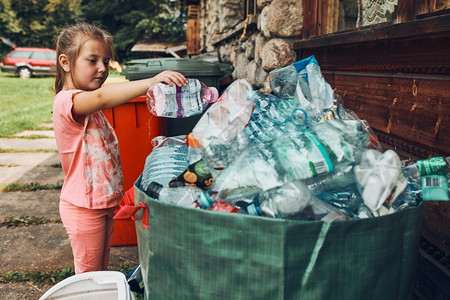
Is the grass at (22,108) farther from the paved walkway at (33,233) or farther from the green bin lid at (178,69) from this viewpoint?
the green bin lid at (178,69)

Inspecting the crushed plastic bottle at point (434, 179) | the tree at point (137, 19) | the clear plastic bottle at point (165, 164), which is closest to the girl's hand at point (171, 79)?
the clear plastic bottle at point (165, 164)

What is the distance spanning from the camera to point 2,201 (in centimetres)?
383

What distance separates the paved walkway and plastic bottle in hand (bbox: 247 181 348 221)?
74.4 inches

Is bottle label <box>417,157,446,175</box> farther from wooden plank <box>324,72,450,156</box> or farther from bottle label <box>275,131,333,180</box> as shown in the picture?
wooden plank <box>324,72,450,156</box>

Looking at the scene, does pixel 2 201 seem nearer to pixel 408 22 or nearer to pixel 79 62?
pixel 79 62

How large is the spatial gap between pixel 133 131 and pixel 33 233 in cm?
128

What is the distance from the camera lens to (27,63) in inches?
822

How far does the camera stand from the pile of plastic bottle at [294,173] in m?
1.11

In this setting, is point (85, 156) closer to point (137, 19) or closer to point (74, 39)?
point (74, 39)

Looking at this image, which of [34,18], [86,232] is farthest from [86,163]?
[34,18]

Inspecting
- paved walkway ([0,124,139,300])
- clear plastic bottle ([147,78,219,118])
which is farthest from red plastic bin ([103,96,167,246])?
clear plastic bottle ([147,78,219,118])

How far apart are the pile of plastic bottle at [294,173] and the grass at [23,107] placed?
3.01 meters

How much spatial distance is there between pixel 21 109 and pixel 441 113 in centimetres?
1033

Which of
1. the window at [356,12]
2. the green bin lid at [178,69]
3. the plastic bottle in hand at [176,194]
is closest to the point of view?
the plastic bottle in hand at [176,194]
